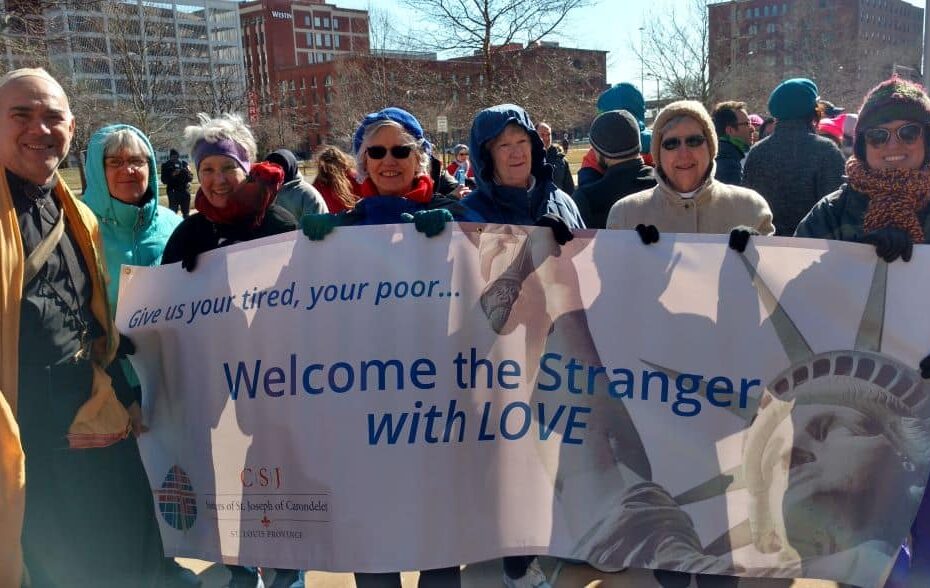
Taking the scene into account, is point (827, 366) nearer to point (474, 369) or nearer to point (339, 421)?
point (474, 369)

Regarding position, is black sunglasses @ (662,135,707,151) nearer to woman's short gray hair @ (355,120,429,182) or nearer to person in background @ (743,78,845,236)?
woman's short gray hair @ (355,120,429,182)

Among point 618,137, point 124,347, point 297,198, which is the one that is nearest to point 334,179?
point 297,198

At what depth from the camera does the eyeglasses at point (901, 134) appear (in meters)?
2.70

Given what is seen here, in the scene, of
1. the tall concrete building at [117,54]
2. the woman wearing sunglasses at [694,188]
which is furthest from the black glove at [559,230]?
the tall concrete building at [117,54]

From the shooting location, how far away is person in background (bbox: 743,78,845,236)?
4301 millimetres

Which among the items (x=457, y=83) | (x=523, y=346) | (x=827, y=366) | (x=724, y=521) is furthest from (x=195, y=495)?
(x=457, y=83)

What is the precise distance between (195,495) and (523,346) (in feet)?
4.55

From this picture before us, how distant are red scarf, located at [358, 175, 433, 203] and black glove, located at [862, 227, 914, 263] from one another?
1.62 metres

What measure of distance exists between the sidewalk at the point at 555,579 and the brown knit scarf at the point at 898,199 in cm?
156

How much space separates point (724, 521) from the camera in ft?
8.62

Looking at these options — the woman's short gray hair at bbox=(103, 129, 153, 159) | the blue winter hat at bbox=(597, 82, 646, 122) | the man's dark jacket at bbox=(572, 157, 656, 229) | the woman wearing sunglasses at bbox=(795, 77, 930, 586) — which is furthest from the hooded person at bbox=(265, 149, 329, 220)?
the woman wearing sunglasses at bbox=(795, 77, 930, 586)

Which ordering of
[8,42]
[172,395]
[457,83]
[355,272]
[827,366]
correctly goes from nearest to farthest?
[827,366]
[355,272]
[172,395]
[8,42]
[457,83]

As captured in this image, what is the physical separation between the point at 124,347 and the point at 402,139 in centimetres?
137

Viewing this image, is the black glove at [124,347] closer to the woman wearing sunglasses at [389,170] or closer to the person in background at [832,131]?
the woman wearing sunglasses at [389,170]
